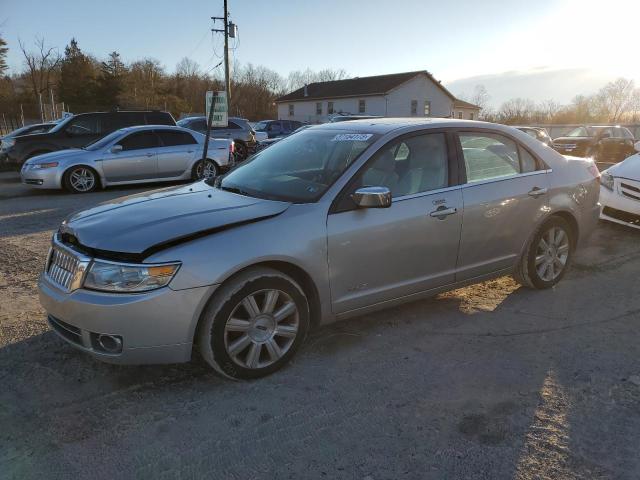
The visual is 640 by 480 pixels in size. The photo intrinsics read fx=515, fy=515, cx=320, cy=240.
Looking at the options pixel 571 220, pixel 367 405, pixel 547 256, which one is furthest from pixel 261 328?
pixel 571 220

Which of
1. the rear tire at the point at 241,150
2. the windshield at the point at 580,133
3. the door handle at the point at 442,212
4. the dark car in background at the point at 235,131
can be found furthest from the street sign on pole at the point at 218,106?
the windshield at the point at 580,133

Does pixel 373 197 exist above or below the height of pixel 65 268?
above

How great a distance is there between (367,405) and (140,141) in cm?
1007

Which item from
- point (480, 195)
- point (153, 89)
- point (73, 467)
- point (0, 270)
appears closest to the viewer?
point (73, 467)

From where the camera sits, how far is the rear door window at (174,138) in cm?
1191

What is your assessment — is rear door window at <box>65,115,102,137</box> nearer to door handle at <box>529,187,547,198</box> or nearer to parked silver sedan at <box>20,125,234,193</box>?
parked silver sedan at <box>20,125,234,193</box>

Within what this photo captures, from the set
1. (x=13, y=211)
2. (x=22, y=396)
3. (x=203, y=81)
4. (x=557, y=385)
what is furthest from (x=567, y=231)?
(x=203, y=81)

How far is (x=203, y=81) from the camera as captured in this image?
71.7 m

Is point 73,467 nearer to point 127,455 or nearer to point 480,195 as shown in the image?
point 127,455

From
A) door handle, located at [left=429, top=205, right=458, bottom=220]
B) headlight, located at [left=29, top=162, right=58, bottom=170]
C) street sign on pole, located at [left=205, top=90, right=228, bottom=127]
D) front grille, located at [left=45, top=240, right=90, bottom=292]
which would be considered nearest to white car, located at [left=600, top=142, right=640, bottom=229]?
door handle, located at [left=429, top=205, right=458, bottom=220]

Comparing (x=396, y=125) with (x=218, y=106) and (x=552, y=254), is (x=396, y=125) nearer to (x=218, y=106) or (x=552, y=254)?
(x=552, y=254)

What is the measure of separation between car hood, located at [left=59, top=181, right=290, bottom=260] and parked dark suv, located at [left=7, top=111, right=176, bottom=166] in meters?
11.0

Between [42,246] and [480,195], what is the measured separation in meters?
5.42

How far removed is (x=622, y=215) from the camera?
7125 mm
